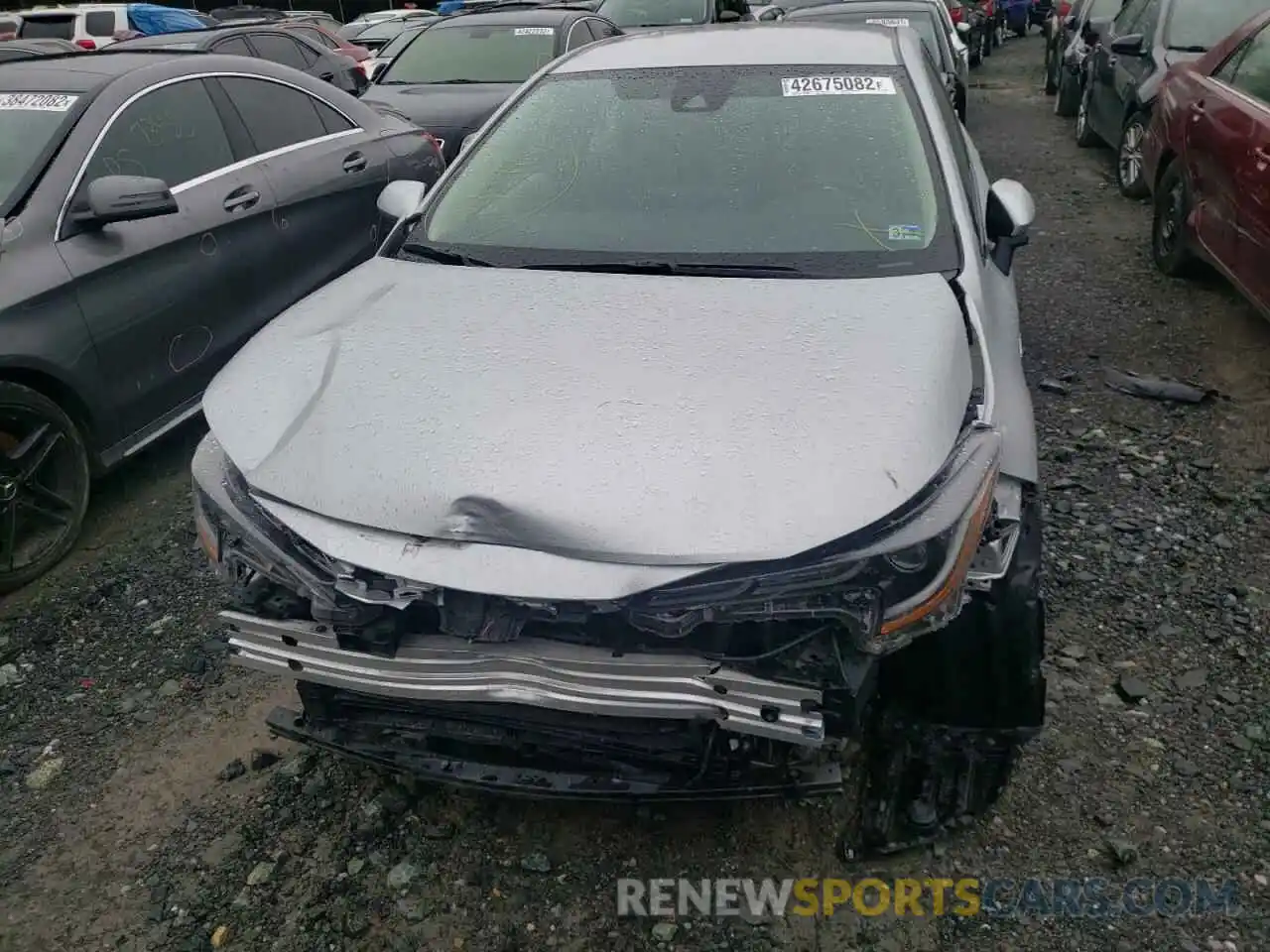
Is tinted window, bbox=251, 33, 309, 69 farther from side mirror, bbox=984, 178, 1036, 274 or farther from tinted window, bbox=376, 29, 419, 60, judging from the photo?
side mirror, bbox=984, 178, 1036, 274

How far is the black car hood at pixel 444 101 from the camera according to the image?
7.30 m

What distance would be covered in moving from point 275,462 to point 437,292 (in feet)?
2.66

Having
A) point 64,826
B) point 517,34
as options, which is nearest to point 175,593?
point 64,826

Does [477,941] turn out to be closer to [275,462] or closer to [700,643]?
[700,643]

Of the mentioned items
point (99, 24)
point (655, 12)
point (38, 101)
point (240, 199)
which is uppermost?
point (38, 101)

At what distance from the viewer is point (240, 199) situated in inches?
175

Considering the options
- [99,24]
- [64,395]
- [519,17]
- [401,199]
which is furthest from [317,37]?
[401,199]

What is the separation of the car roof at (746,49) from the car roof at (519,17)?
4900 mm

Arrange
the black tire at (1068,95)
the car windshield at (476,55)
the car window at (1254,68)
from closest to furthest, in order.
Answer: the car window at (1254,68), the car windshield at (476,55), the black tire at (1068,95)

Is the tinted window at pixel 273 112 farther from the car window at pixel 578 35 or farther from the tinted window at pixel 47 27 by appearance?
the tinted window at pixel 47 27

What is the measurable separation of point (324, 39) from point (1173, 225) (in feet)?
29.9

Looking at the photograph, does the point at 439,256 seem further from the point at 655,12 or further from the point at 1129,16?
the point at 655,12

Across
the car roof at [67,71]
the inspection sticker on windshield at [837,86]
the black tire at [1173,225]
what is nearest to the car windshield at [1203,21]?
the black tire at [1173,225]

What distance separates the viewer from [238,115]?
15.3 ft
